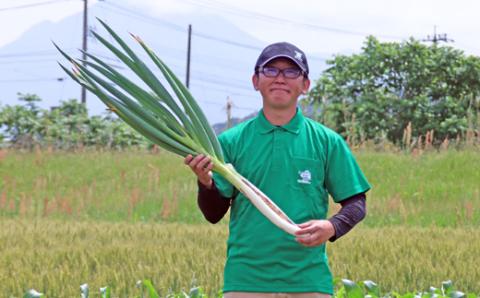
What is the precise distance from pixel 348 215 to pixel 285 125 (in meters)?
0.41

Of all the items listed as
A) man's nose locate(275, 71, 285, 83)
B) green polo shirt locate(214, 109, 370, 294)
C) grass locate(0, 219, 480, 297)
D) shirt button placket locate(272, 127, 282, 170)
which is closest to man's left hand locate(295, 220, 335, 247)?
green polo shirt locate(214, 109, 370, 294)

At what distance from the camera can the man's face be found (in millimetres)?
3062

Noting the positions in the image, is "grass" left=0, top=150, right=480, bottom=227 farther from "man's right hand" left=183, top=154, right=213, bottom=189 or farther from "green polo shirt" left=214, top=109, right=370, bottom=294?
"man's right hand" left=183, top=154, right=213, bottom=189

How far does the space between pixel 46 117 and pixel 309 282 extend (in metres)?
19.3

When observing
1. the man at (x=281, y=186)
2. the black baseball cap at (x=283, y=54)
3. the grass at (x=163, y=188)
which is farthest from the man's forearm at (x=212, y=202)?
the grass at (x=163, y=188)

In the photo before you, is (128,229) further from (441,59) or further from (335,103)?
(441,59)

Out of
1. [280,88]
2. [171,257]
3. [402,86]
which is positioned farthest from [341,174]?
[402,86]

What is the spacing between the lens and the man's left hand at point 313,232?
113 inches

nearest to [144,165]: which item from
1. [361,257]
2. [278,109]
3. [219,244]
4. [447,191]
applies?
[447,191]

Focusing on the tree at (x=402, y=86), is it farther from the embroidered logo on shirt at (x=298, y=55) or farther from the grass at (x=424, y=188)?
the embroidered logo on shirt at (x=298, y=55)

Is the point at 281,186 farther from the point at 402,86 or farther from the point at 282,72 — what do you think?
the point at 402,86

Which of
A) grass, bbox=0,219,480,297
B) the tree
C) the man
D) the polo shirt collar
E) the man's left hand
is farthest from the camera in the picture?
the tree

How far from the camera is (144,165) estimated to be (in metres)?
13.8

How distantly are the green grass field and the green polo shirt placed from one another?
2.85 meters
